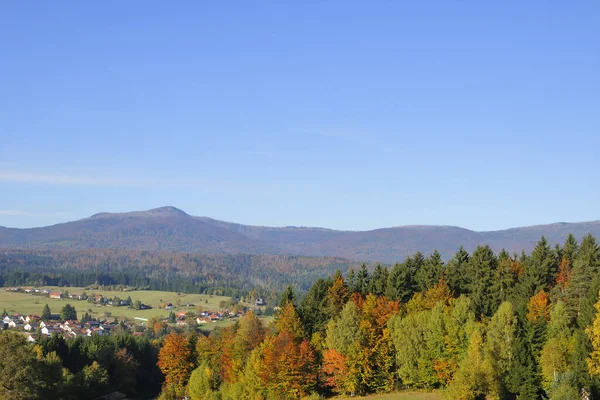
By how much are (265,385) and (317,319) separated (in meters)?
13.7

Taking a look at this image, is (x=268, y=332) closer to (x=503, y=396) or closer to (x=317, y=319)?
(x=317, y=319)

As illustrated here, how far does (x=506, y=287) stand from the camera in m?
78.6

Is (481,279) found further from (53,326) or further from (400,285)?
(53,326)

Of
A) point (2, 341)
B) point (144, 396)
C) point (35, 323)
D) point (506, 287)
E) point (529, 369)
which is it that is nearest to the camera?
point (529, 369)

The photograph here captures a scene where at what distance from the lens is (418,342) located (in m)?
71.3

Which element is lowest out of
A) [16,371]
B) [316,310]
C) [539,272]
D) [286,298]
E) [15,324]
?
[15,324]

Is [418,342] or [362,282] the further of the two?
[362,282]

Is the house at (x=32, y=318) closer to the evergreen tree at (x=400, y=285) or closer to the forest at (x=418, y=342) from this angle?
the forest at (x=418, y=342)

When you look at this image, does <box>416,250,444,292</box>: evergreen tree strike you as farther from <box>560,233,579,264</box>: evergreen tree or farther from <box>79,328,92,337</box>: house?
<box>79,328,92,337</box>: house

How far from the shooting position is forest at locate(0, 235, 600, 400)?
61000 mm

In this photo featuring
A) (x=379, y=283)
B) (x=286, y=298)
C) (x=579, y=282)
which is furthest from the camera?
(x=286, y=298)

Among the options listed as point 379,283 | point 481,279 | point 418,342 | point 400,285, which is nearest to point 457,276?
point 481,279

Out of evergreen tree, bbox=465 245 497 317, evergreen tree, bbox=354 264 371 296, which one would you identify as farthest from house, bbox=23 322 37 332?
evergreen tree, bbox=465 245 497 317

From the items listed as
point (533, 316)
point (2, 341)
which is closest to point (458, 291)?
point (533, 316)
